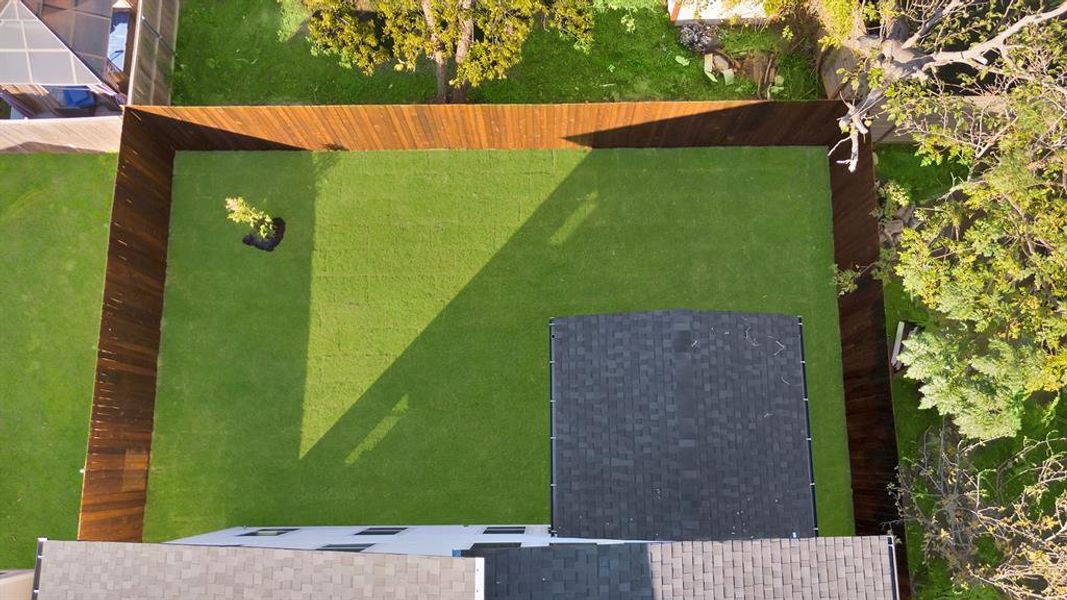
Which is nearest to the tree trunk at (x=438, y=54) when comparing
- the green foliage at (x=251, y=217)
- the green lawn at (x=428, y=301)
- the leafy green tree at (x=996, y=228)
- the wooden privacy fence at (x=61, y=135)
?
the green lawn at (x=428, y=301)

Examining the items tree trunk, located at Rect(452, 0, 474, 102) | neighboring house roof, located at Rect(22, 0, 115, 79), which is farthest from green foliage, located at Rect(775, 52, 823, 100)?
neighboring house roof, located at Rect(22, 0, 115, 79)

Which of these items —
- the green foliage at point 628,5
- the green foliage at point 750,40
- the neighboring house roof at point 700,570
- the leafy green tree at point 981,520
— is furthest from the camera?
the green foliage at point 628,5

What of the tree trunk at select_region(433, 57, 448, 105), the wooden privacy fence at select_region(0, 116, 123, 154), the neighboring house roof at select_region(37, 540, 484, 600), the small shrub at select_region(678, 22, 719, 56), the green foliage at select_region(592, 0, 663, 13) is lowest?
the neighboring house roof at select_region(37, 540, 484, 600)

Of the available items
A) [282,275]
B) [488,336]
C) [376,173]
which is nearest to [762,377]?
[488,336]

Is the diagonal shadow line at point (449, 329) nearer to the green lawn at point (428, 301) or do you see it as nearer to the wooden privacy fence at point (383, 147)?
the green lawn at point (428, 301)

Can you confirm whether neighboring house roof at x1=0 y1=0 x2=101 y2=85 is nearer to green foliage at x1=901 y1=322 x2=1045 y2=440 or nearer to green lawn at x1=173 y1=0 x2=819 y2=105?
green lawn at x1=173 y1=0 x2=819 y2=105

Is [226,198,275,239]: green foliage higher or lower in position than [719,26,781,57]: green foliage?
lower

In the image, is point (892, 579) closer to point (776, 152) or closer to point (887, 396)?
point (887, 396)
